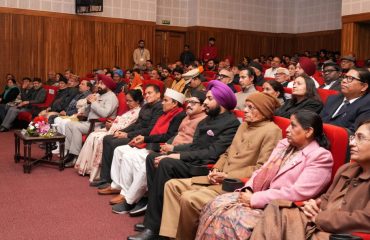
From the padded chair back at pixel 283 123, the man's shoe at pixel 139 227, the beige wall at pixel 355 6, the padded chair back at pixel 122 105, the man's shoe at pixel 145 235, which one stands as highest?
the beige wall at pixel 355 6

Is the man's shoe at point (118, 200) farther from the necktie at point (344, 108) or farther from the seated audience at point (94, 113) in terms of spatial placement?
the necktie at point (344, 108)

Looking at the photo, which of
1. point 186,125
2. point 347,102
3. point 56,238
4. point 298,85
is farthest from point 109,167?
point 347,102

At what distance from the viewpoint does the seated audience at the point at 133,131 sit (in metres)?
4.99

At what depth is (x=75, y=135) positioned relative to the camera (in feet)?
19.9

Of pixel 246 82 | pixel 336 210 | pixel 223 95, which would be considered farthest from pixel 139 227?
pixel 246 82

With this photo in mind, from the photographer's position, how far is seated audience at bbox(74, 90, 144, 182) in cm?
537

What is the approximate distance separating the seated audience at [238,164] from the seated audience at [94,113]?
274 cm

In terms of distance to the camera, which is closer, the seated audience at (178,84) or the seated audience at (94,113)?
the seated audience at (94,113)

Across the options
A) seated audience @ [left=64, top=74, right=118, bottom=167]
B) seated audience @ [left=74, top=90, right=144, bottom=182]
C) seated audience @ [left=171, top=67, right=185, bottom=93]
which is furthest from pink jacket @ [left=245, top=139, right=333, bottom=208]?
seated audience @ [left=171, top=67, right=185, bottom=93]

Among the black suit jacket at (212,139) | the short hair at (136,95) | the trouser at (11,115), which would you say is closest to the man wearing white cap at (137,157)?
the black suit jacket at (212,139)

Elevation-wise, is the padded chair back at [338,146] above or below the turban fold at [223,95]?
below

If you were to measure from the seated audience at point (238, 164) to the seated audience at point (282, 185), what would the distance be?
28 centimetres

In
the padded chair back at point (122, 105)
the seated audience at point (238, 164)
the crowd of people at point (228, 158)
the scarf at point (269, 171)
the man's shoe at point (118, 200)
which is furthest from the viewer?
the padded chair back at point (122, 105)

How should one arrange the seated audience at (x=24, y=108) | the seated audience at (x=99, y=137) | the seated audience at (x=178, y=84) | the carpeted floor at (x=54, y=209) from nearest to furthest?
the carpeted floor at (x=54, y=209)
the seated audience at (x=99, y=137)
the seated audience at (x=178, y=84)
the seated audience at (x=24, y=108)
